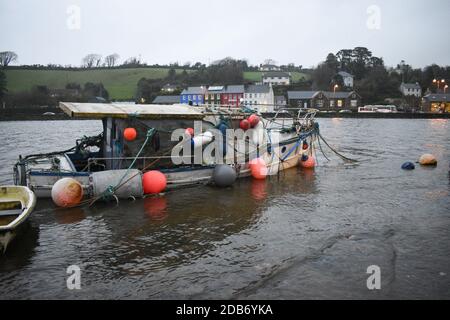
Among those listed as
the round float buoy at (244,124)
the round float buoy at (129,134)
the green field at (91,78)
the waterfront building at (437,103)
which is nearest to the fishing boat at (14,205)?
the round float buoy at (129,134)

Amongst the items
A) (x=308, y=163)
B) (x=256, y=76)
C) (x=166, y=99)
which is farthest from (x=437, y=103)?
(x=308, y=163)

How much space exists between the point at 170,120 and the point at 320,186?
6818 mm

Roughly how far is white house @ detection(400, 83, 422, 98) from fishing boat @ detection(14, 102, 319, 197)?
106540 millimetres

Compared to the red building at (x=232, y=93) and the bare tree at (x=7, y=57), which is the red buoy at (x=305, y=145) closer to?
the red building at (x=232, y=93)

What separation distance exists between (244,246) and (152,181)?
5.30 meters

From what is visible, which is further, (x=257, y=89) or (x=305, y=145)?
(x=257, y=89)

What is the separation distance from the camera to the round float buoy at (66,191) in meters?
11.6

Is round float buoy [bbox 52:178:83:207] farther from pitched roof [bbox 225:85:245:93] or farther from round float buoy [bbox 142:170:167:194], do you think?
pitched roof [bbox 225:85:245:93]

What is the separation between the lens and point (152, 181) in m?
13.3

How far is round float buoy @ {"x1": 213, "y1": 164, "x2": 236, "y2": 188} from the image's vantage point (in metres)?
14.8

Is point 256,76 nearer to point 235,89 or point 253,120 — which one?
point 235,89
